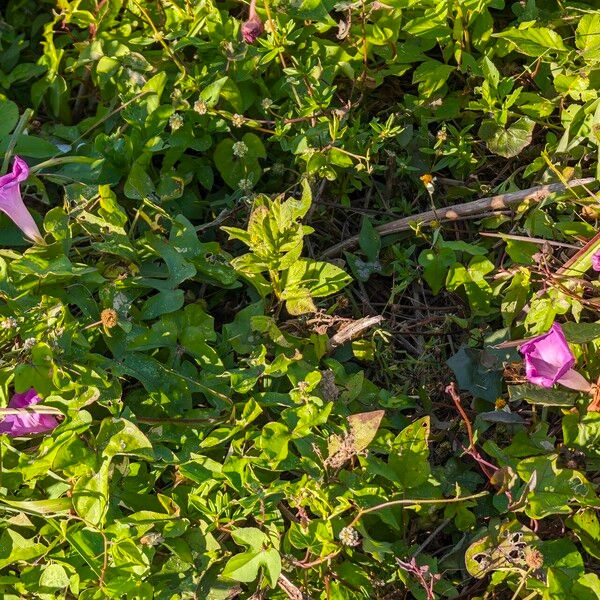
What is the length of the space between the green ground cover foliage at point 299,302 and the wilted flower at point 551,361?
51 millimetres

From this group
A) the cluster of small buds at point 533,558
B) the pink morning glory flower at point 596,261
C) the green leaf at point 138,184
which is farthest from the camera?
the green leaf at point 138,184

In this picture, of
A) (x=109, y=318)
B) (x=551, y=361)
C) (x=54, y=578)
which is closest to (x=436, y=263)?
(x=551, y=361)

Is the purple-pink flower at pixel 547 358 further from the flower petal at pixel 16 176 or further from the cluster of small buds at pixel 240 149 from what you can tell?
the flower petal at pixel 16 176

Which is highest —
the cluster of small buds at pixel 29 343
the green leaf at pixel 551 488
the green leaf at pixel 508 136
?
the cluster of small buds at pixel 29 343

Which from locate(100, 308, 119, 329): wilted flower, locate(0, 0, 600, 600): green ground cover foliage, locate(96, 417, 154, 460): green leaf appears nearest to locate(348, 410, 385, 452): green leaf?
locate(0, 0, 600, 600): green ground cover foliage

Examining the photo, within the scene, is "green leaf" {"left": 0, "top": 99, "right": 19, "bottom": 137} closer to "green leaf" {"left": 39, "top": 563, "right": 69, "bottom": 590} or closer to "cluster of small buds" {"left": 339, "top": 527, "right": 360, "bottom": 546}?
"green leaf" {"left": 39, "top": 563, "right": 69, "bottom": 590}

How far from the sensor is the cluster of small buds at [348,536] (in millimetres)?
1612

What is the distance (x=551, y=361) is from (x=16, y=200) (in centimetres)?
111

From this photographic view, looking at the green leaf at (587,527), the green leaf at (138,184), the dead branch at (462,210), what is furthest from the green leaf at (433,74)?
the green leaf at (587,527)

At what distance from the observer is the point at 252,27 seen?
2.13m

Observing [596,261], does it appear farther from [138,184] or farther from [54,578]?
[54,578]

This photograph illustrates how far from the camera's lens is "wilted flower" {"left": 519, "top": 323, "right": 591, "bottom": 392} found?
1722mm

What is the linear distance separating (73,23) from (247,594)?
5.15 ft

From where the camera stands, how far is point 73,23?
95.5 inches
